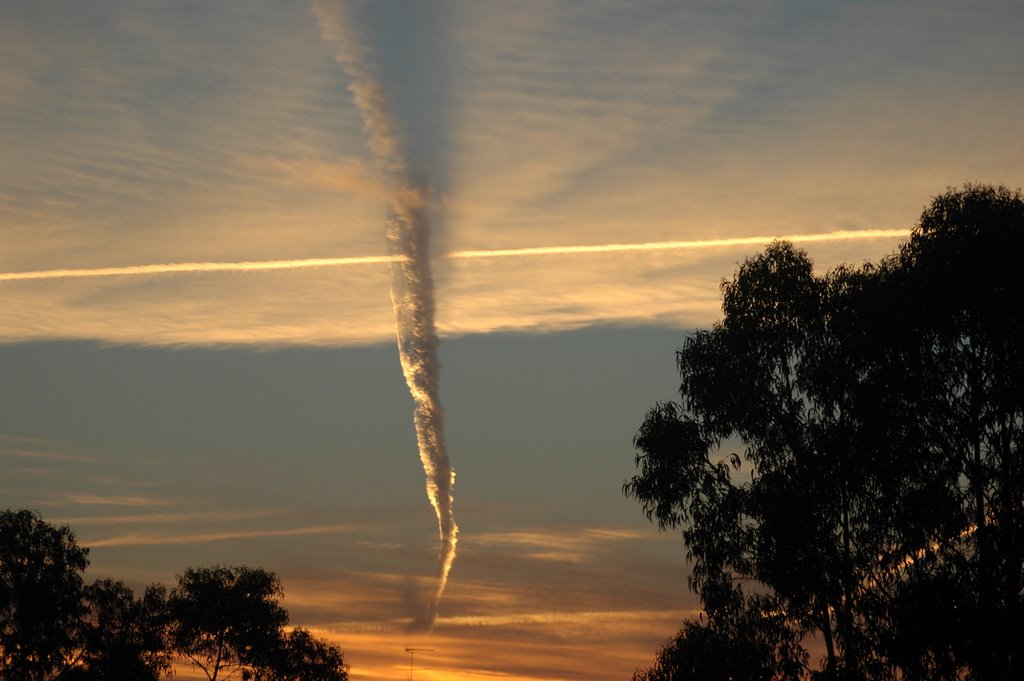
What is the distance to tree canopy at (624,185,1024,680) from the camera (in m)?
34.6

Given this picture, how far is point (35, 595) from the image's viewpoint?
285 feet

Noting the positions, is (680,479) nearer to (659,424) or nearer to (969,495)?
(659,424)

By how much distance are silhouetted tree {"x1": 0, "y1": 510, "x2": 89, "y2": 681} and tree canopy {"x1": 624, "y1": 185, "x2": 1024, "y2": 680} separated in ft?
193

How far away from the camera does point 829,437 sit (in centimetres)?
4006

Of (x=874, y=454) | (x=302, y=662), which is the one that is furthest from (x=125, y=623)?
(x=874, y=454)

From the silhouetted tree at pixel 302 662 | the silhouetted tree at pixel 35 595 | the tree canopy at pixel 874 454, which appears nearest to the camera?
the tree canopy at pixel 874 454

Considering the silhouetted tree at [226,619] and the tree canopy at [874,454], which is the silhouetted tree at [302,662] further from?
the tree canopy at [874,454]

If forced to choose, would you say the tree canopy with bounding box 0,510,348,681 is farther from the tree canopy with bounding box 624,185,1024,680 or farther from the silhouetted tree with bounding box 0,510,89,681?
the tree canopy with bounding box 624,185,1024,680

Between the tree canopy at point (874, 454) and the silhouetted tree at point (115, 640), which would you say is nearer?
the tree canopy at point (874, 454)

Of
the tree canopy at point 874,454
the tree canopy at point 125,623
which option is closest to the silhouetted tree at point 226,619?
the tree canopy at point 125,623

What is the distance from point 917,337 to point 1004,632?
9.04m

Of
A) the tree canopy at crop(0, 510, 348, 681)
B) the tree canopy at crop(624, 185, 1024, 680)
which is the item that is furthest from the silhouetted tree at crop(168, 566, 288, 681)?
the tree canopy at crop(624, 185, 1024, 680)

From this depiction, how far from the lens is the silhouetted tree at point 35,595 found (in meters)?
86.6

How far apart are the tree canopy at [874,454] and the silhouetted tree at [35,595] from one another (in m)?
58.8
